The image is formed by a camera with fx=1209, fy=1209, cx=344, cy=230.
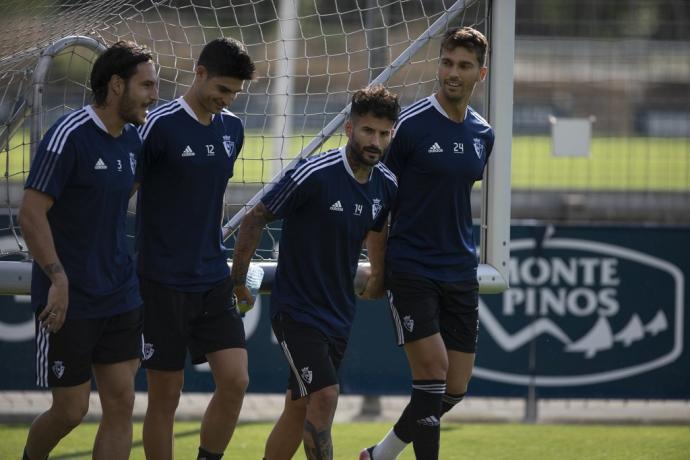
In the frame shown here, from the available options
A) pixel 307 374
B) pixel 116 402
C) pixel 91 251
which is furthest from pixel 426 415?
pixel 91 251

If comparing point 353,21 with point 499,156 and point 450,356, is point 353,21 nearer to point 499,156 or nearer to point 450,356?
point 499,156

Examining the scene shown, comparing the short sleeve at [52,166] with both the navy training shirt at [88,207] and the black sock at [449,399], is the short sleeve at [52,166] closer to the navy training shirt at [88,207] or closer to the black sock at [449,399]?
the navy training shirt at [88,207]

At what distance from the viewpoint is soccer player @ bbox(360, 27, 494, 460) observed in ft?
17.9

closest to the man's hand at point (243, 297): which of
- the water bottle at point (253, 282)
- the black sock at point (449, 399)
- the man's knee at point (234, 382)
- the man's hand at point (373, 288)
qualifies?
the water bottle at point (253, 282)

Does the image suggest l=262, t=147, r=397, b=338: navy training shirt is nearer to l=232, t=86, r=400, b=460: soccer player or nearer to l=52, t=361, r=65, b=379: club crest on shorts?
l=232, t=86, r=400, b=460: soccer player

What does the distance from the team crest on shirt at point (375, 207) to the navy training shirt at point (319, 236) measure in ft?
Answer: 0.07

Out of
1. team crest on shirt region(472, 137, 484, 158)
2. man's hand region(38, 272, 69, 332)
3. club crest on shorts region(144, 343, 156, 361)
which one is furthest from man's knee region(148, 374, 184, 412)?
team crest on shirt region(472, 137, 484, 158)

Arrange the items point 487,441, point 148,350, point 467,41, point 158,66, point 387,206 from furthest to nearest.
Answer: point 487,441 < point 158,66 < point 467,41 < point 387,206 < point 148,350

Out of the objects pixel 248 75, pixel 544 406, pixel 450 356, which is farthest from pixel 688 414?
pixel 248 75

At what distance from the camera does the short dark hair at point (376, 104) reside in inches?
196

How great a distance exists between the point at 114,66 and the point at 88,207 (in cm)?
56

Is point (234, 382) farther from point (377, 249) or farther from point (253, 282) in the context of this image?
point (377, 249)

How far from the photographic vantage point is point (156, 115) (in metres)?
5.10

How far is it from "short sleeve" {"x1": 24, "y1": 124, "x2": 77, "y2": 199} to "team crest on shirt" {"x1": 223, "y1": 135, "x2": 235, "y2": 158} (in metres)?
0.79
